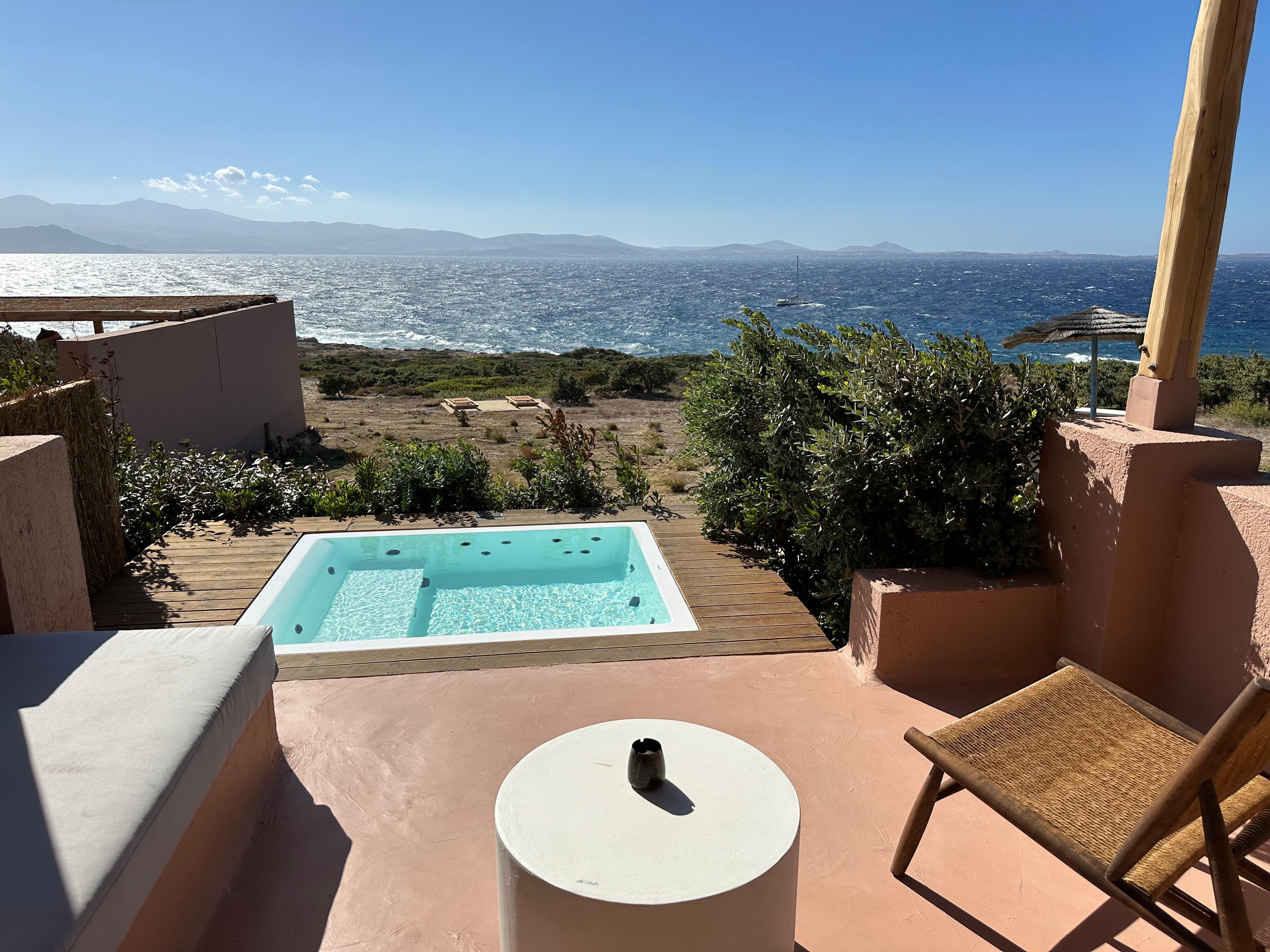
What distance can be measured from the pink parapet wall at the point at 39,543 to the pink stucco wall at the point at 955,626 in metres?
3.51

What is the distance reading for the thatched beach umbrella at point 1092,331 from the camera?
10.7 ft

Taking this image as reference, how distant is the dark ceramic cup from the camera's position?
1.85m

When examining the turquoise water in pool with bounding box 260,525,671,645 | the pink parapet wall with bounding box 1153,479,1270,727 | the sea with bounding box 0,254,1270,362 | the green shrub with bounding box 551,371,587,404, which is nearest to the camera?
the pink parapet wall with bounding box 1153,479,1270,727

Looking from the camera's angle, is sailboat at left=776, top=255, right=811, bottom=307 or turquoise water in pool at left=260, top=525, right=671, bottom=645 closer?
turquoise water in pool at left=260, top=525, right=671, bottom=645

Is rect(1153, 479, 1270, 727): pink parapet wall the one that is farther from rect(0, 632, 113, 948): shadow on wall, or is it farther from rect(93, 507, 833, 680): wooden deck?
rect(0, 632, 113, 948): shadow on wall

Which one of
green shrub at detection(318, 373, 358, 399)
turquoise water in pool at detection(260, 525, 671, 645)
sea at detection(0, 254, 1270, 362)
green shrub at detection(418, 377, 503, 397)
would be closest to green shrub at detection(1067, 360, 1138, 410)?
sea at detection(0, 254, 1270, 362)

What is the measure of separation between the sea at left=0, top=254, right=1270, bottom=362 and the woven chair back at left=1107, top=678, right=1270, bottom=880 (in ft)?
7.28

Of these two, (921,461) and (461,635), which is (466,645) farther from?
(921,461)

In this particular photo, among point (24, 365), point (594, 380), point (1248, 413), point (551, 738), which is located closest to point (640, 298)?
point (594, 380)

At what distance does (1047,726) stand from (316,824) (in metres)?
2.39

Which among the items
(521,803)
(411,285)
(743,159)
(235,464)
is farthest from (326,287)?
(521,803)

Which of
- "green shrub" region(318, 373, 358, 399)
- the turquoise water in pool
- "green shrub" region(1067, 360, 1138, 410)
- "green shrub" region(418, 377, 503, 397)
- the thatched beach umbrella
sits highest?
the thatched beach umbrella

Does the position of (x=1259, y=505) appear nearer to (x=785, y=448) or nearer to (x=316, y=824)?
(x=785, y=448)

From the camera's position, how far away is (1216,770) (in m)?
1.52
